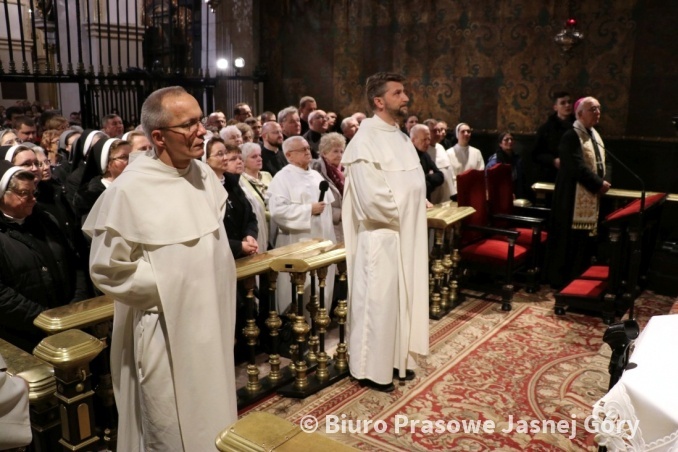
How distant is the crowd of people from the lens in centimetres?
237

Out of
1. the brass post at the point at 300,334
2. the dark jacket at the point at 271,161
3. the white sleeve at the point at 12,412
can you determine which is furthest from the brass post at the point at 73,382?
the dark jacket at the point at 271,161

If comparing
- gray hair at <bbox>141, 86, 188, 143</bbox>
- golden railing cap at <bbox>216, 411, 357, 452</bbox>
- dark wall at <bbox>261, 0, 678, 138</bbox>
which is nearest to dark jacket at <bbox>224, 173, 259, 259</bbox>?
gray hair at <bbox>141, 86, 188, 143</bbox>

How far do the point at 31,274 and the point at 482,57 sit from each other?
24.8ft

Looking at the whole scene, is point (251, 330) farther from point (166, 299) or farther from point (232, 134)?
point (232, 134)

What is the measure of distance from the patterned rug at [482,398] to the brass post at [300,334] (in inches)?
5.3

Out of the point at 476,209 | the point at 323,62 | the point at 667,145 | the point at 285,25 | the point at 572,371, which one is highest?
the point at 285,25

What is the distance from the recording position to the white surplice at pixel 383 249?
3.84m

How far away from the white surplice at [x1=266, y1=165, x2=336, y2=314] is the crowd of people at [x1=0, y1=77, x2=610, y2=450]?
0.5 inches

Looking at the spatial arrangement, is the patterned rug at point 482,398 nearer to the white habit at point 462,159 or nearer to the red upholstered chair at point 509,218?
the red upholstered chair at point 509,218

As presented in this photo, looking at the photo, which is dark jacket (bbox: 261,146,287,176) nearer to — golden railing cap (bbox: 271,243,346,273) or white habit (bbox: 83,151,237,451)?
golden railing cap (bbox: 271,243,346,273)

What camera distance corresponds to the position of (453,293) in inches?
222

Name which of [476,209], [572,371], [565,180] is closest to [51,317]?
[572,371]

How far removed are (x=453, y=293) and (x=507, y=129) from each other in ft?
13.6

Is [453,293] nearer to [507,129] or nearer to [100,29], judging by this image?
[507,129]
